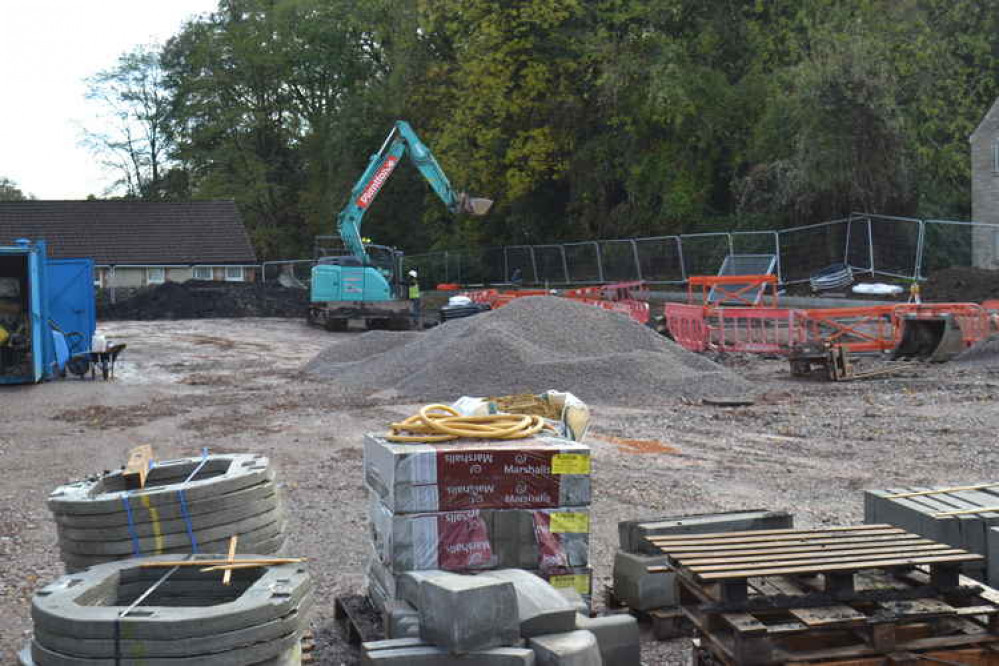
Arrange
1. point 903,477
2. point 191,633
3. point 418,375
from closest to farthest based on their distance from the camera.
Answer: point 191,633
point 903,477
point 418,375

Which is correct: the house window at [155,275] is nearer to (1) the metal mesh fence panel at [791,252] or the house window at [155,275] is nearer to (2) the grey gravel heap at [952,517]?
(1) the metal mesh fence panel at [791,252]

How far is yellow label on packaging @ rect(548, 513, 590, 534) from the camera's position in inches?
223

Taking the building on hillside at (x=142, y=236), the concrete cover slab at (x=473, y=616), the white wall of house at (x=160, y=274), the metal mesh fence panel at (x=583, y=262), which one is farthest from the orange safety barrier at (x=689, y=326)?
the building on hillside at (x=142, y=236)

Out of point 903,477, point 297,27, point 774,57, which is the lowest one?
point 903,477

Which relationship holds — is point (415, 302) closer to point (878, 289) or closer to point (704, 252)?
point (704, 252)

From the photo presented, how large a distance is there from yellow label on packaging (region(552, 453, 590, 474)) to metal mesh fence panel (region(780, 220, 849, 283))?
31.0 m

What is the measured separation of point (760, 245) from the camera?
120 ft

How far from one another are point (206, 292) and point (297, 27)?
23112 mm

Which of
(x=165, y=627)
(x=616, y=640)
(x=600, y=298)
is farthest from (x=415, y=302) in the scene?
(x=165, y=627)

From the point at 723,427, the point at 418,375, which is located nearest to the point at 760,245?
the point at 418,375

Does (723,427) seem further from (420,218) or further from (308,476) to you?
(420,218)

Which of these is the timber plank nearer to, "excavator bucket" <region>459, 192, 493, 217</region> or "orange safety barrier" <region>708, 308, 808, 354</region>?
"orange safety barrier" <region>708, 308, 808, 354</region>

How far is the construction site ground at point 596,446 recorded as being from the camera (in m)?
8.20

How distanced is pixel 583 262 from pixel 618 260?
248 cm
